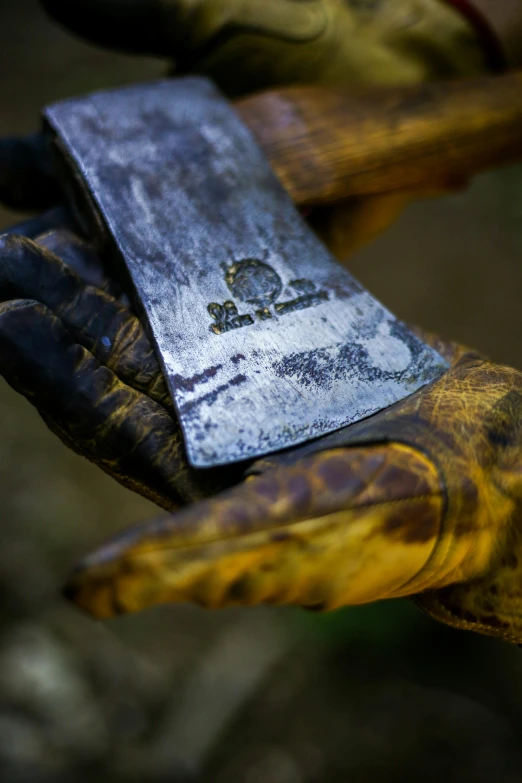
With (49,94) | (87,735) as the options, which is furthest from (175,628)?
(49,94)

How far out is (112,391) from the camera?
0.70m

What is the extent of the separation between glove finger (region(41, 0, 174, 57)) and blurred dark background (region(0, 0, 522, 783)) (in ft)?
4.14

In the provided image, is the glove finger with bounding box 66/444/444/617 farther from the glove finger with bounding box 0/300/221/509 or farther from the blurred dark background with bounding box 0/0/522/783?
the blurred dark background with bounding box 0/0/522/783

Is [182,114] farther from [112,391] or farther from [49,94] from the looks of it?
[49,94]

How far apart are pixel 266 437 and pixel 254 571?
15 centimetres

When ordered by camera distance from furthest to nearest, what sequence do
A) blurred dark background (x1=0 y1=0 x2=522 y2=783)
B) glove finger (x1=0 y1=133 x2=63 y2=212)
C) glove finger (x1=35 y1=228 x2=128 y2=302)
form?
blurred dark background (x1=0 y1=0 x2=522 y2=783) → glove finger (x1=0 y1=133 x2=63 y2=212) → glove finger (x1=35 y1=228 x2=128 y2=302)

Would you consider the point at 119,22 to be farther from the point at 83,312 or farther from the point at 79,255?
the point at 83,312

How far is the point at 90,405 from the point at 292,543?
24 centimetres

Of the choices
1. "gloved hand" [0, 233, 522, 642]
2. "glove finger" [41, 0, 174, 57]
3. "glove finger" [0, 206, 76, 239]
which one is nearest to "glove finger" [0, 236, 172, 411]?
"gloved hand" [0, 233, 522, 642]

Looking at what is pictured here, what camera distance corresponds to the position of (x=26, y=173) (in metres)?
1.14

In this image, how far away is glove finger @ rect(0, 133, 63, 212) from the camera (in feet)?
3.69

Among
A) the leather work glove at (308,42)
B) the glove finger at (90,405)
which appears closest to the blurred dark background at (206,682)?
the leather work glove at (308,42)

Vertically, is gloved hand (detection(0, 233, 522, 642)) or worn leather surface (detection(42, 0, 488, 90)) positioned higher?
worn leather surface (detection(42, 0, 488, 90))

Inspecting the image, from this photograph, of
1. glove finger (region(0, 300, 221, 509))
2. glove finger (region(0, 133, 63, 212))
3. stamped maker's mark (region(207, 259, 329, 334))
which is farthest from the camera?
glove finger (region(0, 133, 63, 212))
